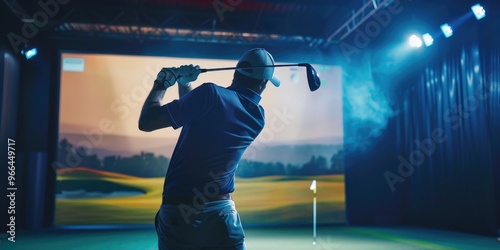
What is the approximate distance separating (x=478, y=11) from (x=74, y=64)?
20.5ft

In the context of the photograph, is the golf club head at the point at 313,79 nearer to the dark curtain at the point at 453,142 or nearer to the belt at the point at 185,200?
the belt at the point at 185,200

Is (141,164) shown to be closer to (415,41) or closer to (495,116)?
(415,41)

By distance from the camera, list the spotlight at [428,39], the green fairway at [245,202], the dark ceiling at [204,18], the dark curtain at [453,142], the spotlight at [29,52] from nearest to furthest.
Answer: the dark curtain at [453,142] → the dark ceiling at [204,18] → the spotlight at [428,39] → the spotlight at [29,52] → the green fairway at [245,202]

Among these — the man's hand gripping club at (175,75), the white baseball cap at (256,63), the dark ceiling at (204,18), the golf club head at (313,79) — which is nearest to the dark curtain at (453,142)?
the dark ceiling at (204,18)

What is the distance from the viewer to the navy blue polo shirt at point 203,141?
1.37 metres

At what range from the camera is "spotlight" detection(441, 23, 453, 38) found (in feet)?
21.0

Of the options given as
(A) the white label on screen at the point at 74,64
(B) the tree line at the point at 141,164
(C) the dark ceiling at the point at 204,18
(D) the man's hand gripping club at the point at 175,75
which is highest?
(C) the dark ceiling at the point at 204,18

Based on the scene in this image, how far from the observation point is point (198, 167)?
4.53ft

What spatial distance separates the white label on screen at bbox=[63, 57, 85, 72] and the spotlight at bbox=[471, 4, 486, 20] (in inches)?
239

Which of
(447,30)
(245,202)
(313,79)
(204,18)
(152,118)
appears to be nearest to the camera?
(152,118)

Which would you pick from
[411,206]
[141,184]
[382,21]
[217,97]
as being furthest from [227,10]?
[217,97]

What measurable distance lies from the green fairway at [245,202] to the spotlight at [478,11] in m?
3.48

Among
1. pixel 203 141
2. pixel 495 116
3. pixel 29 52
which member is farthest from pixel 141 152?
pixel 203 141

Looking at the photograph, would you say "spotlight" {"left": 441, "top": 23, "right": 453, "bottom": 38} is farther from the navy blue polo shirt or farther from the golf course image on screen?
the navy blue polo shirt
